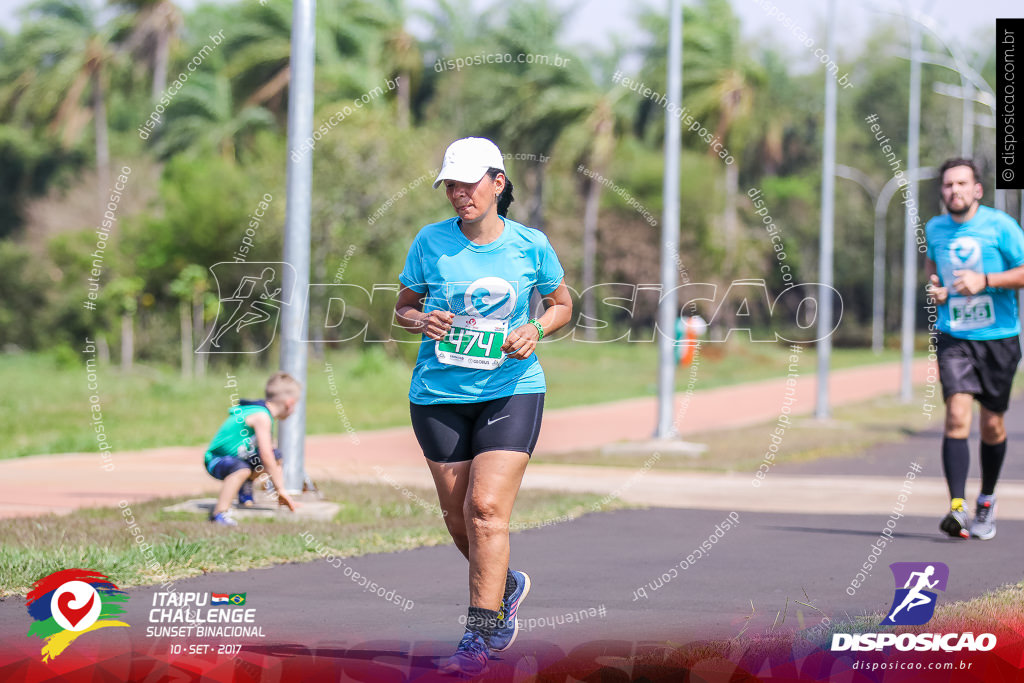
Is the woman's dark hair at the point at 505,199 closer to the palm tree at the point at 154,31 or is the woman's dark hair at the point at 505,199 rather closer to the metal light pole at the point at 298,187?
the metal light pole at the point at 298,187

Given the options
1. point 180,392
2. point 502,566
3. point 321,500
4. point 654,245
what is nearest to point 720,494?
point 321,500

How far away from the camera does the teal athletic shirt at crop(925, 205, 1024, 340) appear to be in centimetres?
705

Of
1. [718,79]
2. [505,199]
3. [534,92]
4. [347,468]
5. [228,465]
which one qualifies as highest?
[718,79]

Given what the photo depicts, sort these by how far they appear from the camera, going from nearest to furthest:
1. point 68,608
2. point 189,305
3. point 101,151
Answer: point 68,608 → point 189,305 → point 101,151

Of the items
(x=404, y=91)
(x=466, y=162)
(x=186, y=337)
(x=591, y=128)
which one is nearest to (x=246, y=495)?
(x=466, y=162)

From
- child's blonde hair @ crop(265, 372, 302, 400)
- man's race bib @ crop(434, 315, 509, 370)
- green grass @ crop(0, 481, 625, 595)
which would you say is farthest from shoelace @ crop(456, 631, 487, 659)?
child's blonde hair @ crop(265, 372, 302, 400)

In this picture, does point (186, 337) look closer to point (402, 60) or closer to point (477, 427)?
point (402, 60)

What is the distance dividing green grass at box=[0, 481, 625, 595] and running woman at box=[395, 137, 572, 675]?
203cm

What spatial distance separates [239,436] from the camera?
24.8 feet

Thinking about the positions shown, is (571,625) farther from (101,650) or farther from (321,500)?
(321,500)

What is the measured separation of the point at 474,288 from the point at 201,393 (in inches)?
603

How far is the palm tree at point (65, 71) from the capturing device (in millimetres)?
38688

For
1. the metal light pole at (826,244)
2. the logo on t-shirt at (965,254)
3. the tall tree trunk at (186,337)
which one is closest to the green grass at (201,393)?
the tall tree trunk at (186,337)

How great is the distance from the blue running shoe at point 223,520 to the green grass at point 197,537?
77 millimetres
